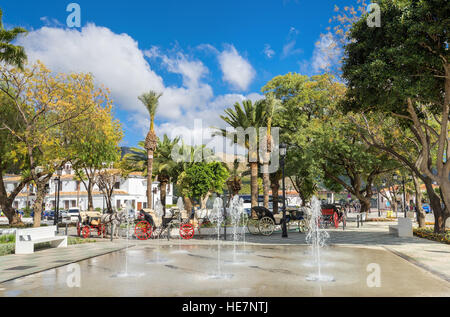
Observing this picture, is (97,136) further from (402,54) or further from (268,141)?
(402,54)

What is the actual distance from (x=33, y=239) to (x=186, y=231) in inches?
293

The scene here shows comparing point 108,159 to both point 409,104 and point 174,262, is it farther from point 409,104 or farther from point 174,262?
point 409,104

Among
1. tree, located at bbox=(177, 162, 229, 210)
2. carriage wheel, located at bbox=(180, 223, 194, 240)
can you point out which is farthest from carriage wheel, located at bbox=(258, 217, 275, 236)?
tree, located at bbox=(177, 162, 229, 210)

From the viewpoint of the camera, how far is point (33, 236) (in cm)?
1366

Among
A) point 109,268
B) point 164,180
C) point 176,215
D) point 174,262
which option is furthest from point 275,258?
point 164,180

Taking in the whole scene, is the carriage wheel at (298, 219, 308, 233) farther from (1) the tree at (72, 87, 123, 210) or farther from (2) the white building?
(2) the white building

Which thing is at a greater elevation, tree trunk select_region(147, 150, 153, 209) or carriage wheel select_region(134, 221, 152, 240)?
tree trunk select_region(147, 150, 153, 209)

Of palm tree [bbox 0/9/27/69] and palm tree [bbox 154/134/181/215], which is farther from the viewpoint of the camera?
palm tree [bbox 154/134/181/215]

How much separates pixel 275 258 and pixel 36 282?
6666 mm

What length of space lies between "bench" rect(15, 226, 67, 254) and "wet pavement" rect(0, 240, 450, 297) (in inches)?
133

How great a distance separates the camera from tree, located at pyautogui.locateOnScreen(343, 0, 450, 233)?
13.3m

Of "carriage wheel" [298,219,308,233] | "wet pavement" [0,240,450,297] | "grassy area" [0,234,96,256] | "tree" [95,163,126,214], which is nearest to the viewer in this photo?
"wet pavement" [0,240,450,297]

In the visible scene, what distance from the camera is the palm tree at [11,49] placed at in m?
18.0

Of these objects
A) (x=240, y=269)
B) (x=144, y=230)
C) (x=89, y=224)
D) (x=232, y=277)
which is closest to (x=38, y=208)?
(x=89, y=224)
